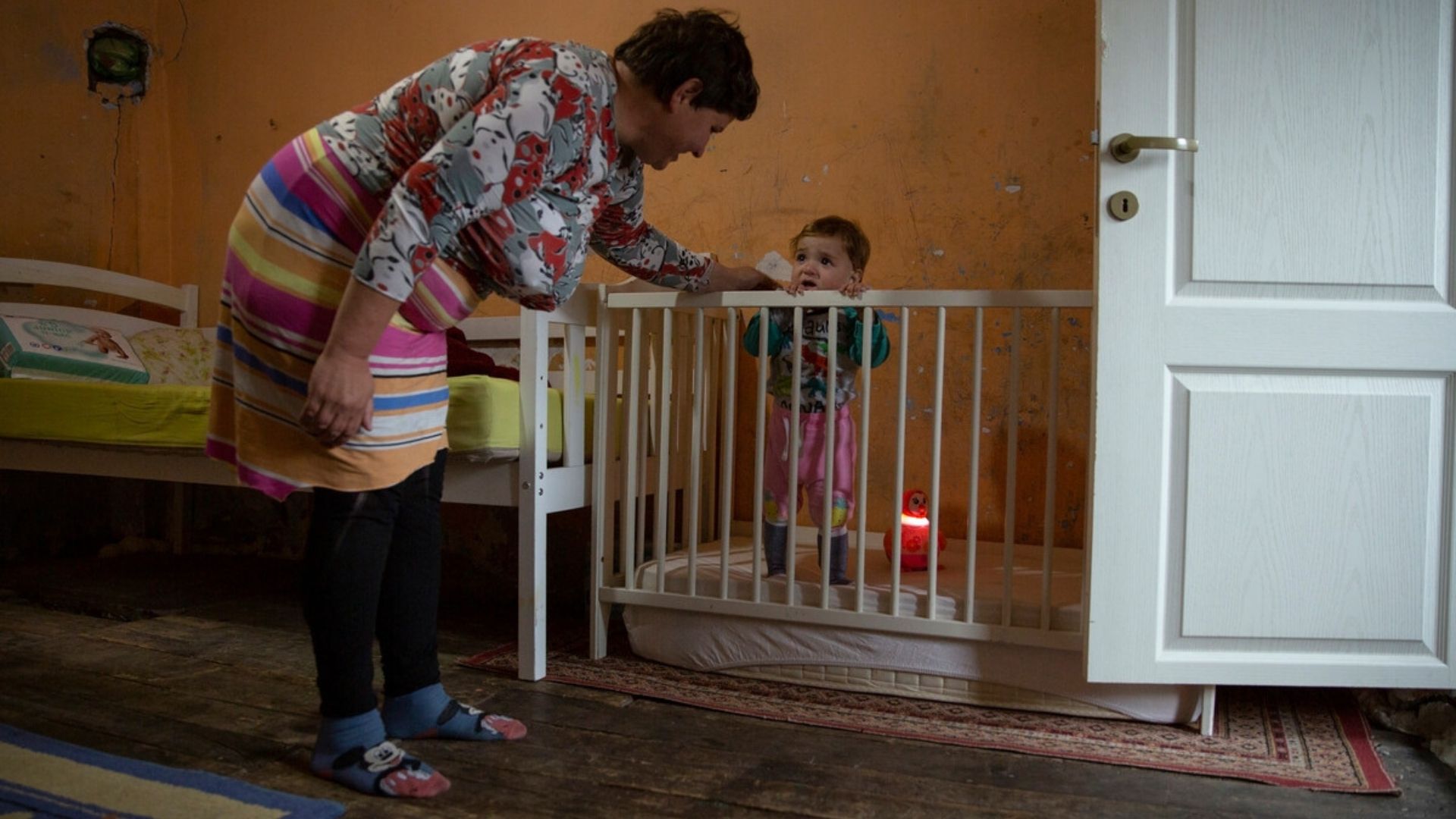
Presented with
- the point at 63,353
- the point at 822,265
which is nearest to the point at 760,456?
the point at 822,265

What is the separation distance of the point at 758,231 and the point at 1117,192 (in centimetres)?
110

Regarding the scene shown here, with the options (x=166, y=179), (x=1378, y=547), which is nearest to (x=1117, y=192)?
(x=1378, y=547)

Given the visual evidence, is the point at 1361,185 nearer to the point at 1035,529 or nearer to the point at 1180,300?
the point at 1180,300

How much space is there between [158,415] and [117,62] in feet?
5.47

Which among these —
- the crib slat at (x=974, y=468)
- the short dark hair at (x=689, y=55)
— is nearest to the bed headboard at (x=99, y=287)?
the short dark hair at (x=689, y=55)

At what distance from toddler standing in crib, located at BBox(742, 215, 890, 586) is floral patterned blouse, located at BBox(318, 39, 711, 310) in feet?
2.23

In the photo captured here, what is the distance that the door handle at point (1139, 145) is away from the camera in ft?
5.31

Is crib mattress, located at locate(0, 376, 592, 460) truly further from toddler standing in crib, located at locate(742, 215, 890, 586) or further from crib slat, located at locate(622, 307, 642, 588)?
toddler standing in crib, located at locate(742, 215, 890, 586)

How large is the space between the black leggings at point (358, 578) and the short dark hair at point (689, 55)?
0.69 metres

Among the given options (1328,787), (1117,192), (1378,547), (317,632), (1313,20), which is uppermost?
(1313,20)

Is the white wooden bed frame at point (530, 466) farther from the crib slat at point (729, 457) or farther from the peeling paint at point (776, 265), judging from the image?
the peeling paint at point (776, 265)

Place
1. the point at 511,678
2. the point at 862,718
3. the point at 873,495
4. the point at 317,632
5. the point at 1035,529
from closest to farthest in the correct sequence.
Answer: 1. the point at 317,632
2. the point at 862,718
3. the point at 511,678
4. the point at 1035,529
5. the point at 873,495

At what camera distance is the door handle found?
1617mm

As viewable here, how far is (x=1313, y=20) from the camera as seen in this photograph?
1635 mm
